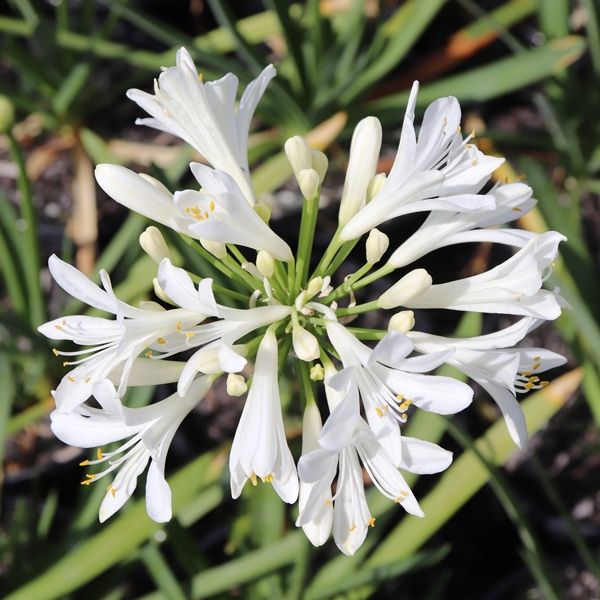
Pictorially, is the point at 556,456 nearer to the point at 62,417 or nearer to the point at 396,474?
the point at 396,474

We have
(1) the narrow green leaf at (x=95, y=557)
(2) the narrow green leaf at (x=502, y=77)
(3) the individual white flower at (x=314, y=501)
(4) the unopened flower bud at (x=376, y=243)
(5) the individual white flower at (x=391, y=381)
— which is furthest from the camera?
(2) the narrow green leaf at (x=502, y=77)

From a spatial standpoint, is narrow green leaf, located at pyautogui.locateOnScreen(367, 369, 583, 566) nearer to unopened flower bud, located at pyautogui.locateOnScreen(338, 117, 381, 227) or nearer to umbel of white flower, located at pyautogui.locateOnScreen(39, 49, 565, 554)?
umbel of white flower, located at pyautogui.locateOnScreen(39, 49, 565, 554)

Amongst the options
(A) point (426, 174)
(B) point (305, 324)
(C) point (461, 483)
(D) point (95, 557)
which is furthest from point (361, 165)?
(D) point (95, 557)

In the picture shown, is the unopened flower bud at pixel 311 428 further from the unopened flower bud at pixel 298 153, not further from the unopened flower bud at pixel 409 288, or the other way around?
the unopened flower bud at pixel 298 153

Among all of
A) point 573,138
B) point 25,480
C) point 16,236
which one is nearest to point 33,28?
point 16,236

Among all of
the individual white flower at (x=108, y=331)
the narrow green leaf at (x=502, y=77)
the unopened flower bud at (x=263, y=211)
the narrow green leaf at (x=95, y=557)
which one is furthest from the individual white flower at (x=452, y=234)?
the narrow green leaf at (x=502, y=77)
